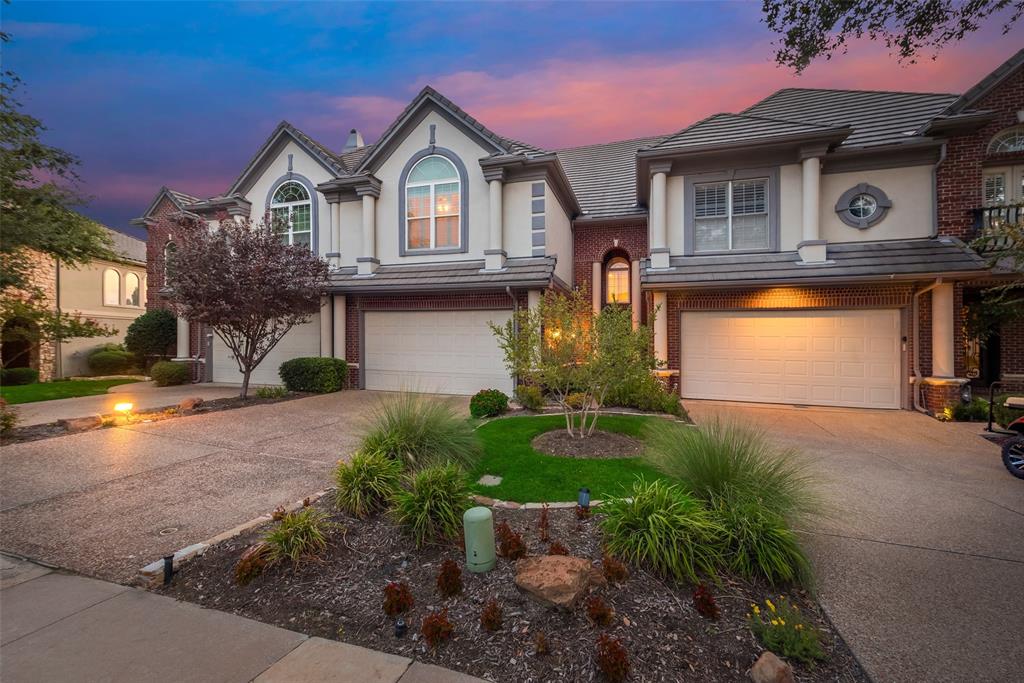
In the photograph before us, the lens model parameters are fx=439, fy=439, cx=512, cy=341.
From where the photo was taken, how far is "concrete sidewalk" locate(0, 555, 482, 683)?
2402 mm

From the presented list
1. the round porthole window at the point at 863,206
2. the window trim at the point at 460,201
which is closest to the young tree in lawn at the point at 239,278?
the window trim at the point at 460,201

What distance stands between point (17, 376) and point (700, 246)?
25390mm

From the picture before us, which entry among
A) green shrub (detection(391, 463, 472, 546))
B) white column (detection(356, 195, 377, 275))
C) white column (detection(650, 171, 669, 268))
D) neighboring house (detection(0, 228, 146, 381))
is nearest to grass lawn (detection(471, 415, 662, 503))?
green shrub (detection(391, 463, 472, 546))

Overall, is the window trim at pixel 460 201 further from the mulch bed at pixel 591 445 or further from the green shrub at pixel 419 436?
the green shrub at pixel 419 436

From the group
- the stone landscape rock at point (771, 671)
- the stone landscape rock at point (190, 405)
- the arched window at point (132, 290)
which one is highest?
the arched window at point (132, 290)

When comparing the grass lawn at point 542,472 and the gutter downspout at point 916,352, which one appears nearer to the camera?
the grass lawn at point 542,472

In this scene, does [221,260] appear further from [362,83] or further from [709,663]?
[709,663]

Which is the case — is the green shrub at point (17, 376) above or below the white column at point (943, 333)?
below

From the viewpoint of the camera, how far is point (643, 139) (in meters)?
19.3

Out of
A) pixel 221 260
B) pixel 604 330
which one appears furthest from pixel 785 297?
pixel 221 260

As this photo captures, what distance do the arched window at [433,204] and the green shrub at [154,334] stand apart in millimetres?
12087

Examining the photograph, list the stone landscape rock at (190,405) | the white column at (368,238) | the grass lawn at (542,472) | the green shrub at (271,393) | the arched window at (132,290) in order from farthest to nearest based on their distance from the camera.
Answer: the arched window at (132,290) < the white column at (368,238) < the green shrub at (271,393) < the stone landscape rock at (190,405) < the grass lawn at (542,472)

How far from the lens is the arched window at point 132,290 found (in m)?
22.7

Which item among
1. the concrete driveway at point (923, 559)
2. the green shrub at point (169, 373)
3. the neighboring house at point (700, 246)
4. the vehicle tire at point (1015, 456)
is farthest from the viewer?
the green shrub at point (169, 373)
